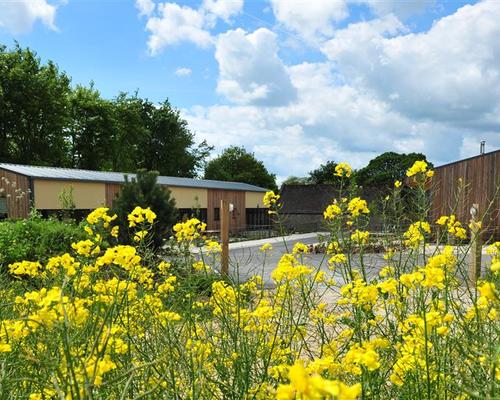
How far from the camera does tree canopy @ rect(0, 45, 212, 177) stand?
28141mm

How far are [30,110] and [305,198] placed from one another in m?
18.9

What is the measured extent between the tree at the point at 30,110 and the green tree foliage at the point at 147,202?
20.6m

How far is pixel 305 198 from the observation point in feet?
112

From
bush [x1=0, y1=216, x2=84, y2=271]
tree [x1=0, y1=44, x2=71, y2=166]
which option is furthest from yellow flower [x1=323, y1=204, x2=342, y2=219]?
tree [x1=0, y1=44, x2=71, y2=166]

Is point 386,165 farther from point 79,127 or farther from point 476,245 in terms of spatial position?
point 476,245

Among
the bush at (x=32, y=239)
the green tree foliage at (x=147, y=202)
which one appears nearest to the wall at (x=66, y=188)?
the green tree foliage at (x=147, y=202)

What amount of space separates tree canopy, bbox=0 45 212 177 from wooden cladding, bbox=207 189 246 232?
11.2 meters

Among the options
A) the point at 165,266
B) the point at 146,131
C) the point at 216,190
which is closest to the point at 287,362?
the point at 165,266

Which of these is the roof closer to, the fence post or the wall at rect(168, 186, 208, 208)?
the wall at rect(168, 186, 208, 208)

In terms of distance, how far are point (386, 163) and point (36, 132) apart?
32652 millimetres

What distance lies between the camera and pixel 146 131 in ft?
132

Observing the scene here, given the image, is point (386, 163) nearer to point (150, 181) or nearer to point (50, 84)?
point (50, 84)

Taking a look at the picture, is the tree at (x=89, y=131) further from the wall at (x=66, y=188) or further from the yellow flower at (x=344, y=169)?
the yellow flower at (x=344, y=169)

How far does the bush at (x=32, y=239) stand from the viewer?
7934 mm
